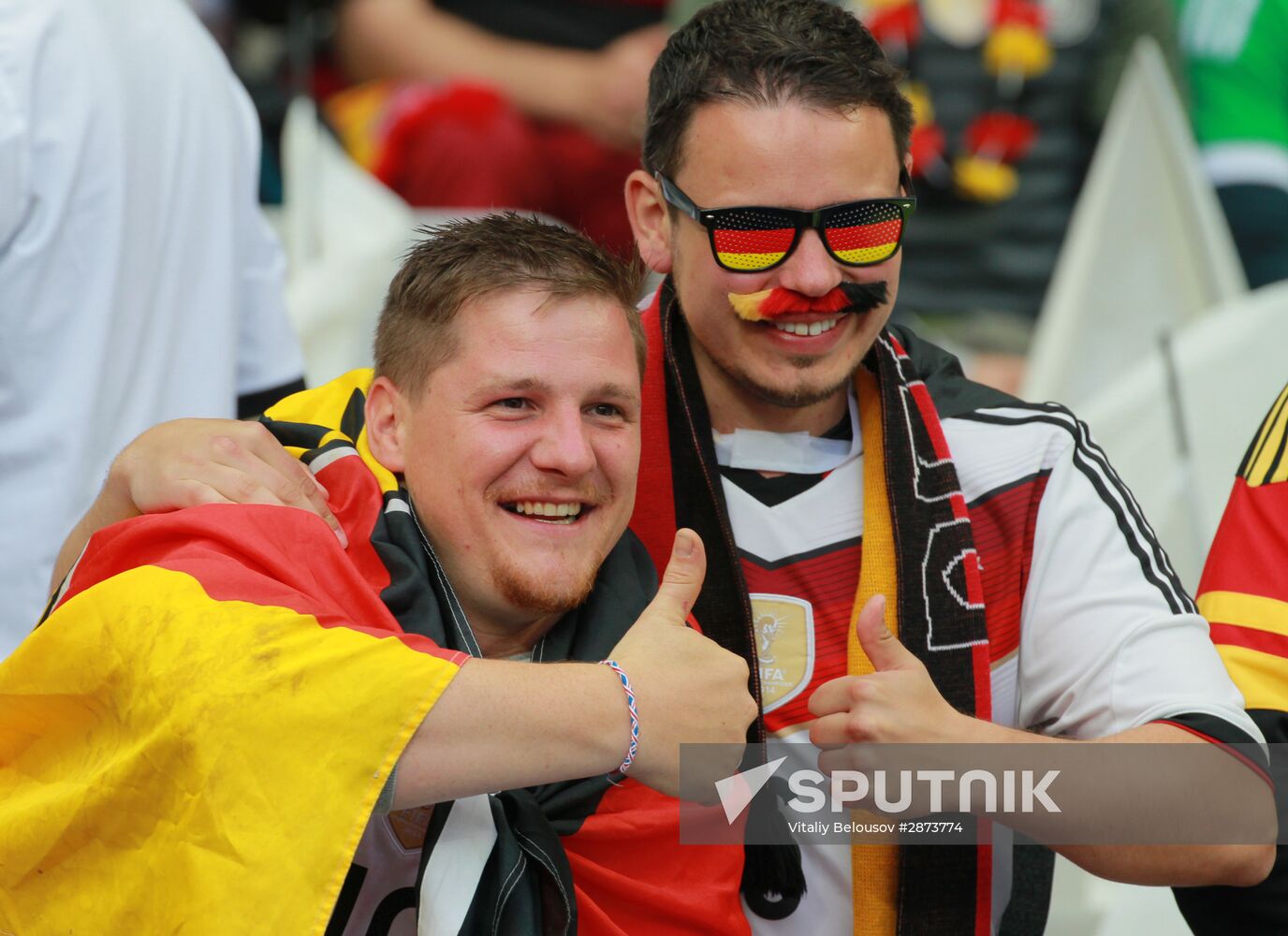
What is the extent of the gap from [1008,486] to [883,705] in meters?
0.52

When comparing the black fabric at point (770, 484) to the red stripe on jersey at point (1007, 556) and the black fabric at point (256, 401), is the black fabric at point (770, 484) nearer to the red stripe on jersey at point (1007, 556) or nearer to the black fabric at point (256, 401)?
the red stripe on jersey at point (1007, 556)

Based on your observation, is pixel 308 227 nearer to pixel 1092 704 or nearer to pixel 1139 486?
pixel 1139 486

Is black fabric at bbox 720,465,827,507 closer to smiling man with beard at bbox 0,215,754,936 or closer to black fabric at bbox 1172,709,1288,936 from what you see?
smiling man with beard at bbox 0,215,754,936

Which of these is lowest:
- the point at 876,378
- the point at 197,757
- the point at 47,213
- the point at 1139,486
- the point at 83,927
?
the point at 1139,486

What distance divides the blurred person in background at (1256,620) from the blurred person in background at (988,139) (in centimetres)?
300

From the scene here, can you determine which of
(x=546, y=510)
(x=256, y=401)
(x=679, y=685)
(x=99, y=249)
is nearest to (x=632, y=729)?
(x=679, y=685)

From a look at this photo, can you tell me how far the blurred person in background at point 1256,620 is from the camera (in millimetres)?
1966

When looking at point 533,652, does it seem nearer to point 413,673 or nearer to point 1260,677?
point 413,673

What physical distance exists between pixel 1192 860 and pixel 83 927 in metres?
1.26

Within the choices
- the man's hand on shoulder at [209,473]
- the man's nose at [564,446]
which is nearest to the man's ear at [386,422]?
the man's hand on shoulder at [209,473]

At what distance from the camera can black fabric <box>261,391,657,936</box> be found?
5.59 feet

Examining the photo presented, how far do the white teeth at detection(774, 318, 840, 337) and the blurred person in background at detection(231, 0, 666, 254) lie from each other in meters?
2.95

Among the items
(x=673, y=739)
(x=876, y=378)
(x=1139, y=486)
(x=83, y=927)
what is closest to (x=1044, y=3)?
(x=1139, y=486)

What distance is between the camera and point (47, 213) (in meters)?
2.35
